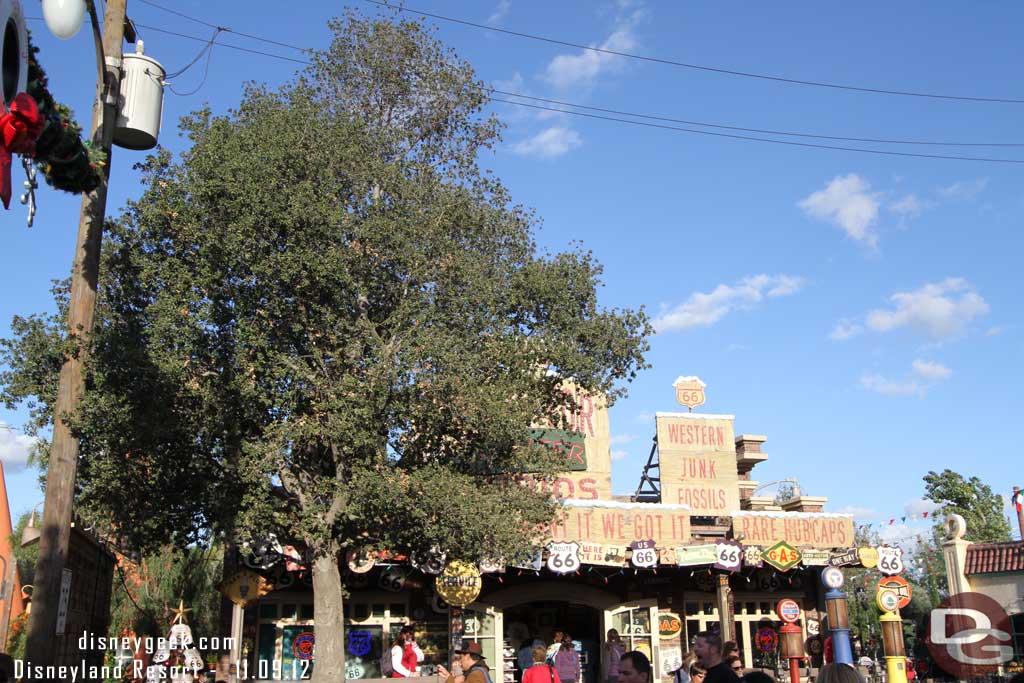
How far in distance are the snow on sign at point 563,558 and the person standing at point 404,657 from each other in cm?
357

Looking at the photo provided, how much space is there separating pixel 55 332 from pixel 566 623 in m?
17.1

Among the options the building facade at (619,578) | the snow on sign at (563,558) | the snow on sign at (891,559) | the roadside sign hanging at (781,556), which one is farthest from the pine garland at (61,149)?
the snow on sign at (891,559)

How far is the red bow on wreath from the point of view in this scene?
20.0 ft

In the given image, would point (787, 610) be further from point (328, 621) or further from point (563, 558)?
point (328, 621)

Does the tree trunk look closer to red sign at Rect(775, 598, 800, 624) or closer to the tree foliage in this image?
red sign at Rect(775, 598, 800, 624)

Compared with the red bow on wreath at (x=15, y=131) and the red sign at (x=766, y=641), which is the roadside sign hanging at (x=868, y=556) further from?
the red bow on wreath at (x=15, y=131)

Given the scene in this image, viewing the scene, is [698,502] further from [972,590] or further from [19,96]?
[19,96]

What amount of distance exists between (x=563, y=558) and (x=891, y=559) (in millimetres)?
8480

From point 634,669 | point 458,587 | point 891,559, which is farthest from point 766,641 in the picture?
point 634,669

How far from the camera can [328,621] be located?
15.9 m

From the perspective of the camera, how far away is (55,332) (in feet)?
49.6

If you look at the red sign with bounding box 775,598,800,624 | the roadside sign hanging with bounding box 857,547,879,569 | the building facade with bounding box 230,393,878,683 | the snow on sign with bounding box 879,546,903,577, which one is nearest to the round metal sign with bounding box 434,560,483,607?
the building facade with bounding box 230,393,878,683

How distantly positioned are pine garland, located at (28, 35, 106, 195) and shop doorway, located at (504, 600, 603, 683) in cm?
1887

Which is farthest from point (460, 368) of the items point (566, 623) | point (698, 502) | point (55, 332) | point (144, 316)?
point (566, 623)
